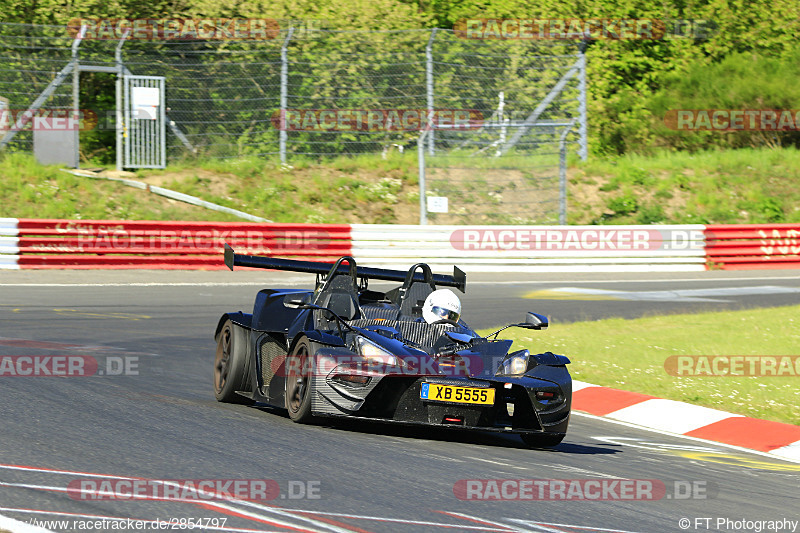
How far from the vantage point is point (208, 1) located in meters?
31.5

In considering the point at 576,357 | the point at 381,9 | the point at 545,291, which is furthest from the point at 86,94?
the point at 576,357

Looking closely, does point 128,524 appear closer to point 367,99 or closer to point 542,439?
point 542,439

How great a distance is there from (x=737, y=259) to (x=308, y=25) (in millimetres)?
13280

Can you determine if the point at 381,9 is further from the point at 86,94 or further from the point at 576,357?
the point at 576,357

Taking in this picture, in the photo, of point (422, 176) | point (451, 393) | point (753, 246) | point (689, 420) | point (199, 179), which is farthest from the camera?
point (199, 179)

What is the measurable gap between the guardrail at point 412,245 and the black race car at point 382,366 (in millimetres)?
12570

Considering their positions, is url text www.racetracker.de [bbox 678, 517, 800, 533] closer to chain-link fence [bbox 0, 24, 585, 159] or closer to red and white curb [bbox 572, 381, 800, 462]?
red and white curb [bbox 572, 381, 800, 462]

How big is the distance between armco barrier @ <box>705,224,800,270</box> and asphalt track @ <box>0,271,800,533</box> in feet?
53.8

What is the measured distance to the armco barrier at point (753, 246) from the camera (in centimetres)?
2664

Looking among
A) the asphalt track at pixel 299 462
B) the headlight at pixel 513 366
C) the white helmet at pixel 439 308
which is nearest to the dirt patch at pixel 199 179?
the asphalt track at pixel 299 462

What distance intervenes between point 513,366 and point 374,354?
1046 millimetres

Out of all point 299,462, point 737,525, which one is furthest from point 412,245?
point 737,525

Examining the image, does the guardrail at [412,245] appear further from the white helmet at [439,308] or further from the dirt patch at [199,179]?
the white helmet at [439,308]

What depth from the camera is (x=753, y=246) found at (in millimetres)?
27000
